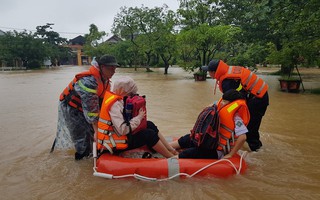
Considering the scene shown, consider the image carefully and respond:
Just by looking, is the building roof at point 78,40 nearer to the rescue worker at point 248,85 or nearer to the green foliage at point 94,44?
the green foliage at point 94,44

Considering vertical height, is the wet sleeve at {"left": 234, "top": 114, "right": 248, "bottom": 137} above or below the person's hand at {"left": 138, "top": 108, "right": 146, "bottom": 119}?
below

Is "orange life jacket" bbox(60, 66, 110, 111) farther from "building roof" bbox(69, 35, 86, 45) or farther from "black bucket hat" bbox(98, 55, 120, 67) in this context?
"building roof" bbox(69, 35, 86, 45)

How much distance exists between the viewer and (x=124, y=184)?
11.8ft

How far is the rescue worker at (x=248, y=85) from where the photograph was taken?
4359 mm

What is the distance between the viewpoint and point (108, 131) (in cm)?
365

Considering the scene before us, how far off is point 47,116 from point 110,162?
190 inches

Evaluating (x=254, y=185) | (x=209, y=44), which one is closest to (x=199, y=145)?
(x=254, y=185)

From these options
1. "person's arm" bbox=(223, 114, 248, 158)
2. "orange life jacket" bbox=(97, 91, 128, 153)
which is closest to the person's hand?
"orange life jacket" bbox=(97, 91, 128, 153)

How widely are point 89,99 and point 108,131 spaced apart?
558mm

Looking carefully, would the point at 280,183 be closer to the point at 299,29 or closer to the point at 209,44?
the point at 299,29

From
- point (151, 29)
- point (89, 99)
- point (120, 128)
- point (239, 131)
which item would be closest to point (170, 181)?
point (120, 128)

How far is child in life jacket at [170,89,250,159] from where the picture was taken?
145 inches

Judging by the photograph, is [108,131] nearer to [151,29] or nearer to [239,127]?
[239,127]

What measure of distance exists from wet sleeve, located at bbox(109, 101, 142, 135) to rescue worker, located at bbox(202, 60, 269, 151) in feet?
4.88
